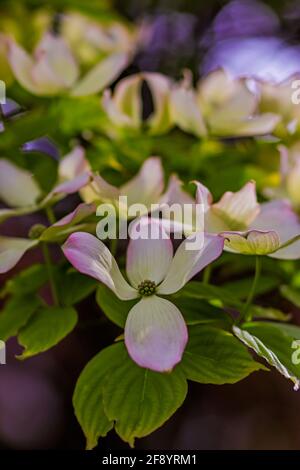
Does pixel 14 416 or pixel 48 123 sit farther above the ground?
pixel 48 123

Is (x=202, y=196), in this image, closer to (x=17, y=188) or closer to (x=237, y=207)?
(x=237, y=207)

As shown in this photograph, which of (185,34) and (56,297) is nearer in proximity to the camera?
(56,297)

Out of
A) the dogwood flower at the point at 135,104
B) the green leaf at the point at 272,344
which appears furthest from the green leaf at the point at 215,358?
the dogwood flower at the point at 135,104

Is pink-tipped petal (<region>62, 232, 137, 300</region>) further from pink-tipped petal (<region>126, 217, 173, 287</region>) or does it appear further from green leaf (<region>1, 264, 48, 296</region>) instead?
green leaf (<region>1, 264, 48, 296</region>)

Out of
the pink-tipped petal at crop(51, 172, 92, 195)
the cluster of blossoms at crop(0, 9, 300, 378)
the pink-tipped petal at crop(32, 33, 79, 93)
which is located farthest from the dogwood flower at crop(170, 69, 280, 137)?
the pink-tipped petal at crop(51, 172, 92, 195)

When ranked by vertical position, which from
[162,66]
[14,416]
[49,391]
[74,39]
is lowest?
[14,416]

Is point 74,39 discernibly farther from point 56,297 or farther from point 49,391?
point 49,391

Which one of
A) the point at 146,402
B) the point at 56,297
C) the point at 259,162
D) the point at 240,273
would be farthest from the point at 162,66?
the point at 146,402

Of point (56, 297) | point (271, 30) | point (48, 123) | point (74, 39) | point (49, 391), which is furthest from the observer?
point (49, 391)
